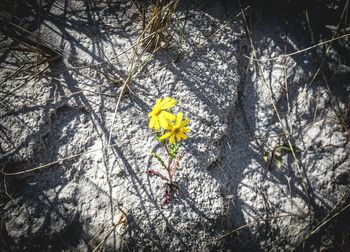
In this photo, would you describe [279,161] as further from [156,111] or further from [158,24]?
[158,24]

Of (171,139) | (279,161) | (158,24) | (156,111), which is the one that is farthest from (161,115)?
(279,161)

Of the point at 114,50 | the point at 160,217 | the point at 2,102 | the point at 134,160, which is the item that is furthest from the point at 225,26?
the point at 2,102

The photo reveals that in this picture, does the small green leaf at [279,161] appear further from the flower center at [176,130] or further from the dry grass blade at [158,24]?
the dry grass blade at [158,24]

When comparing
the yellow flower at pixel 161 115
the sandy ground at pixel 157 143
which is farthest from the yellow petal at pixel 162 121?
the sandy ground at pixel 157 143

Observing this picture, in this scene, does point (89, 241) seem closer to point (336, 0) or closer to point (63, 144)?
point (63, 144)

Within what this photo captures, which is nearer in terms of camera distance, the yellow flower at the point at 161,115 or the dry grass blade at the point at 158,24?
the yellow flower at the point at 161,115

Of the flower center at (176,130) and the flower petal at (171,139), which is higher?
the flower center at (176,130)

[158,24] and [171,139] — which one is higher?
[158,24]

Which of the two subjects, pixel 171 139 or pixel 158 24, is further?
pixel 158 24

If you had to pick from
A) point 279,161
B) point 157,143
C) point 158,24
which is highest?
point 158,24
